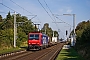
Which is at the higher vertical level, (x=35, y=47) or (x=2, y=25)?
(x=2, y=25)

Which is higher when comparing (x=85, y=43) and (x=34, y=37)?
(x=34, y=37)

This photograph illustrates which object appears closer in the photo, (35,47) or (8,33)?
(35,47)

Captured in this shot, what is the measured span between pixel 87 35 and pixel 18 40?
2586 centimetres

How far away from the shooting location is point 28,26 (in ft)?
391

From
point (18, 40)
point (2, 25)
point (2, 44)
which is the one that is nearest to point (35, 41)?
point (2, 44)

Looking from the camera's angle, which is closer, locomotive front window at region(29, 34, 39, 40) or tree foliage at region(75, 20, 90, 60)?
tree foliage at region(75, 20, 90, 60)

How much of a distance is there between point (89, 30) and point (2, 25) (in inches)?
3228

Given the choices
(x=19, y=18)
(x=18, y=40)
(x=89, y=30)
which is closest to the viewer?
(x=89, y=30)

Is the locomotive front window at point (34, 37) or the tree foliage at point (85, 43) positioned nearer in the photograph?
the tree foliage at point (85, 43)

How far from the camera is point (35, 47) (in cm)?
4891

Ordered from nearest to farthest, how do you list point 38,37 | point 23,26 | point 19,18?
point 38,37
point 23,26
point 19,18

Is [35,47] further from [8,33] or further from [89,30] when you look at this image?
[89,30]

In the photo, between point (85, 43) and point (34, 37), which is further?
point (34, 37)

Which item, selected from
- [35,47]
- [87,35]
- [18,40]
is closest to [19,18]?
[18,40]
